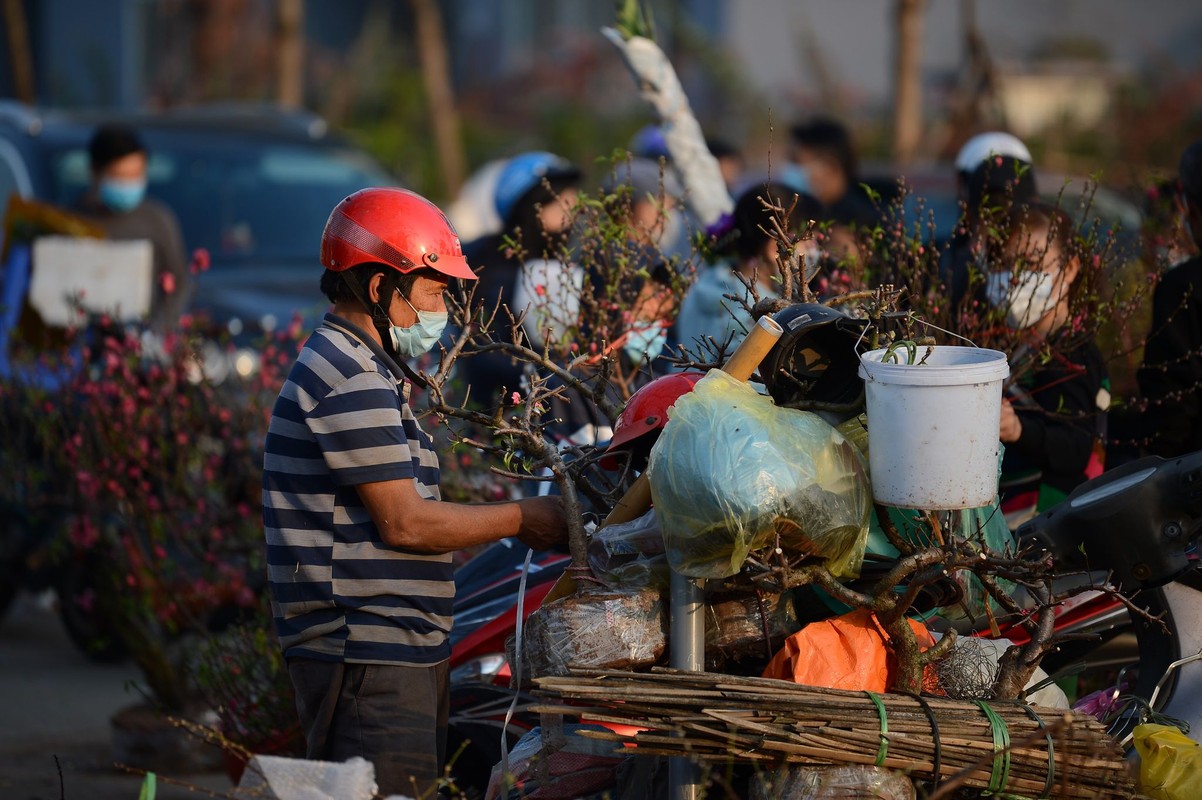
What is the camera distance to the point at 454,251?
3312 mm

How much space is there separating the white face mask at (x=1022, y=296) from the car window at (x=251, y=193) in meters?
5.81

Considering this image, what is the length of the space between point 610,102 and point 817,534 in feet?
67.1

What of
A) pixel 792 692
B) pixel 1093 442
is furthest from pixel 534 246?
pixel 792 692

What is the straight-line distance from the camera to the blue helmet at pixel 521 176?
6.35 m

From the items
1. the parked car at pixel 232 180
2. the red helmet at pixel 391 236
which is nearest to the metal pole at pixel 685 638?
the red helmet at pixel 391 236

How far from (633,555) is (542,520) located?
250mm

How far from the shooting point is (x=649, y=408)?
3160 mm

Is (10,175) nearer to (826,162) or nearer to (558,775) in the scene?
(826,162)

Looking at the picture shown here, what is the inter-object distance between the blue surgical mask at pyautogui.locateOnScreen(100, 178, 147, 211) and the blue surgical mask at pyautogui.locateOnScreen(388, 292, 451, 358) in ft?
16.4

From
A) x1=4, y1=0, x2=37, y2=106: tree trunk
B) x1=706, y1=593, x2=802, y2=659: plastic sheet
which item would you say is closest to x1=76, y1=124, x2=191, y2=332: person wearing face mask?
x1=706, y1=593, x2=802, y2=659: plastic sheet

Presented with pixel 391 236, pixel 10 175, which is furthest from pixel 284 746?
pixel 10 175

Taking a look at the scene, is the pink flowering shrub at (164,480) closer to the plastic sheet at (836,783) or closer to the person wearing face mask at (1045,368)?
the person wearing face mask at (1045,368)

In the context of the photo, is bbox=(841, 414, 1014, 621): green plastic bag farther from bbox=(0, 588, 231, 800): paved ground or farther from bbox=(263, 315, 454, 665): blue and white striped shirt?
bbox=(0, 588, 231, 800): paved ground

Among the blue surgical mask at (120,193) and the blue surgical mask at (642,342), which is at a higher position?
the blue surgical mask at (120,193)
